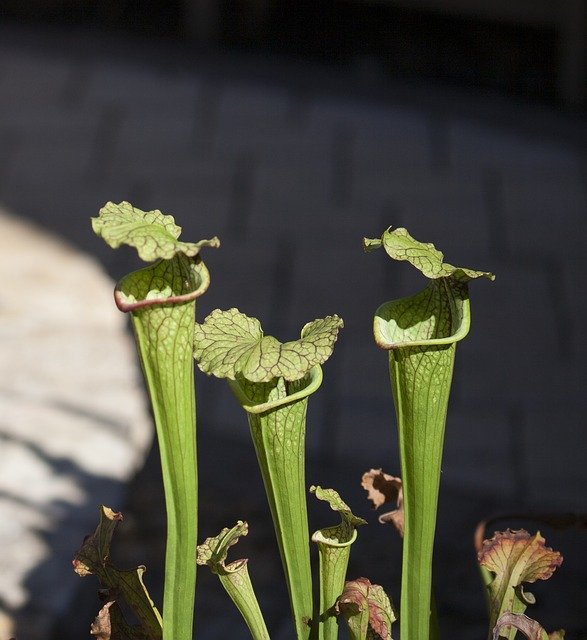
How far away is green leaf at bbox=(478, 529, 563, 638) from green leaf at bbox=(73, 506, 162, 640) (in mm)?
432

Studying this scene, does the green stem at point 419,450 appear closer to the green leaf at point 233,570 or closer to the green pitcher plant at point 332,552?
the green pitcher plant at point 332,552

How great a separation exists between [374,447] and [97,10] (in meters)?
3.26

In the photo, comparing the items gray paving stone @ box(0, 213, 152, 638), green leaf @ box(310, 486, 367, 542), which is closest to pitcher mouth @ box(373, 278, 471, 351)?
green leaf @ box(310, 486, 367, 542)

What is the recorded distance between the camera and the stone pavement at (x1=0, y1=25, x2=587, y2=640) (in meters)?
2.52

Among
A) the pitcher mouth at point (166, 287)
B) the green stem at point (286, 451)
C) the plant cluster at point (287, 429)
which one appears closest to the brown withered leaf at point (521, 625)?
the plant cluster at point (287, 429)

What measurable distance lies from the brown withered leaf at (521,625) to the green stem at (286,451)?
0.24 meters

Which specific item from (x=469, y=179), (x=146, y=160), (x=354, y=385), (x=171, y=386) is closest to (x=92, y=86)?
(x=146, y=160)

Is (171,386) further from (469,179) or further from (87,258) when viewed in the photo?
(469,179)

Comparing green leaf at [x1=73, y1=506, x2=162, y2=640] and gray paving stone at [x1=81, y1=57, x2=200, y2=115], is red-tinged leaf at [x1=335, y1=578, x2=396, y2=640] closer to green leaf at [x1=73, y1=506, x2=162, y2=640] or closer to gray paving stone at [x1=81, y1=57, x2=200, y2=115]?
green leaf at [x1=73, y1=506, x2=162, y2=640]

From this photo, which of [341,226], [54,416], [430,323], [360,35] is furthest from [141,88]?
[430,323]

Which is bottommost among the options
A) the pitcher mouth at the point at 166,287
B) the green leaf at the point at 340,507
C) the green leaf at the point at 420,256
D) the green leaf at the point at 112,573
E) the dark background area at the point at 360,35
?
the dark background area at the point at 360,35

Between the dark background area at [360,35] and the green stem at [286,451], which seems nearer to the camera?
the green stem at [286,451]

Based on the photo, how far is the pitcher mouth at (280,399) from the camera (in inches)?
43.3

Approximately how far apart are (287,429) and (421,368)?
16 centimetres
